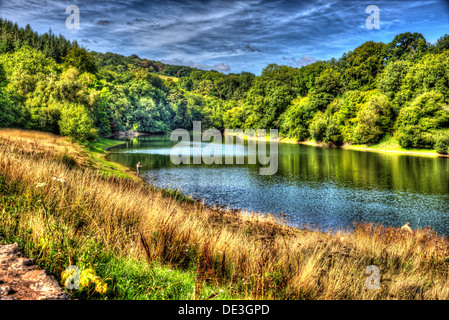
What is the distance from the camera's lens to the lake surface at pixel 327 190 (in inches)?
668

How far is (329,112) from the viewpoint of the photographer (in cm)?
7188

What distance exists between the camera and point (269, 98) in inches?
4053

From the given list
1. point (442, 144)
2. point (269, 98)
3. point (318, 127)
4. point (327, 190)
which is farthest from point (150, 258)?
point (269, 98)

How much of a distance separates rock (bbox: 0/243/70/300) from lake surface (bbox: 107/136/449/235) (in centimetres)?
1368

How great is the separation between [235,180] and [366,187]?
1160cm

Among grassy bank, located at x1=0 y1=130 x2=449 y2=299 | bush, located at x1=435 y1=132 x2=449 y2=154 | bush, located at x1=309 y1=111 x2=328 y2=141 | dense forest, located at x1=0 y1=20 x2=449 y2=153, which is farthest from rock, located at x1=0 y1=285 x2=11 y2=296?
bush, located at x1=309 y1=111 x2=328 y2=141

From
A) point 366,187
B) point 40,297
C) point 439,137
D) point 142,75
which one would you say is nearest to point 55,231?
point 40,297

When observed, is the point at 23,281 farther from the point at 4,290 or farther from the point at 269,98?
the point at 269,98

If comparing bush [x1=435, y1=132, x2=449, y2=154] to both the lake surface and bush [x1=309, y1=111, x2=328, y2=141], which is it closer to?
the lake surface

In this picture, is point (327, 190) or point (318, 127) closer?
point (327, 190)

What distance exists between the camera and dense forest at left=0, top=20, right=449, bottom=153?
43.7 meters

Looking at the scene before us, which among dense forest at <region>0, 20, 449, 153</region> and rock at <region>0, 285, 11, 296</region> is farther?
dense forest at <region>0, 20, 449, 153</region>

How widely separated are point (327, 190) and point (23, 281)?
22.8 metres

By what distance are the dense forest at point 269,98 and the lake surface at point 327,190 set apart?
686 inches
